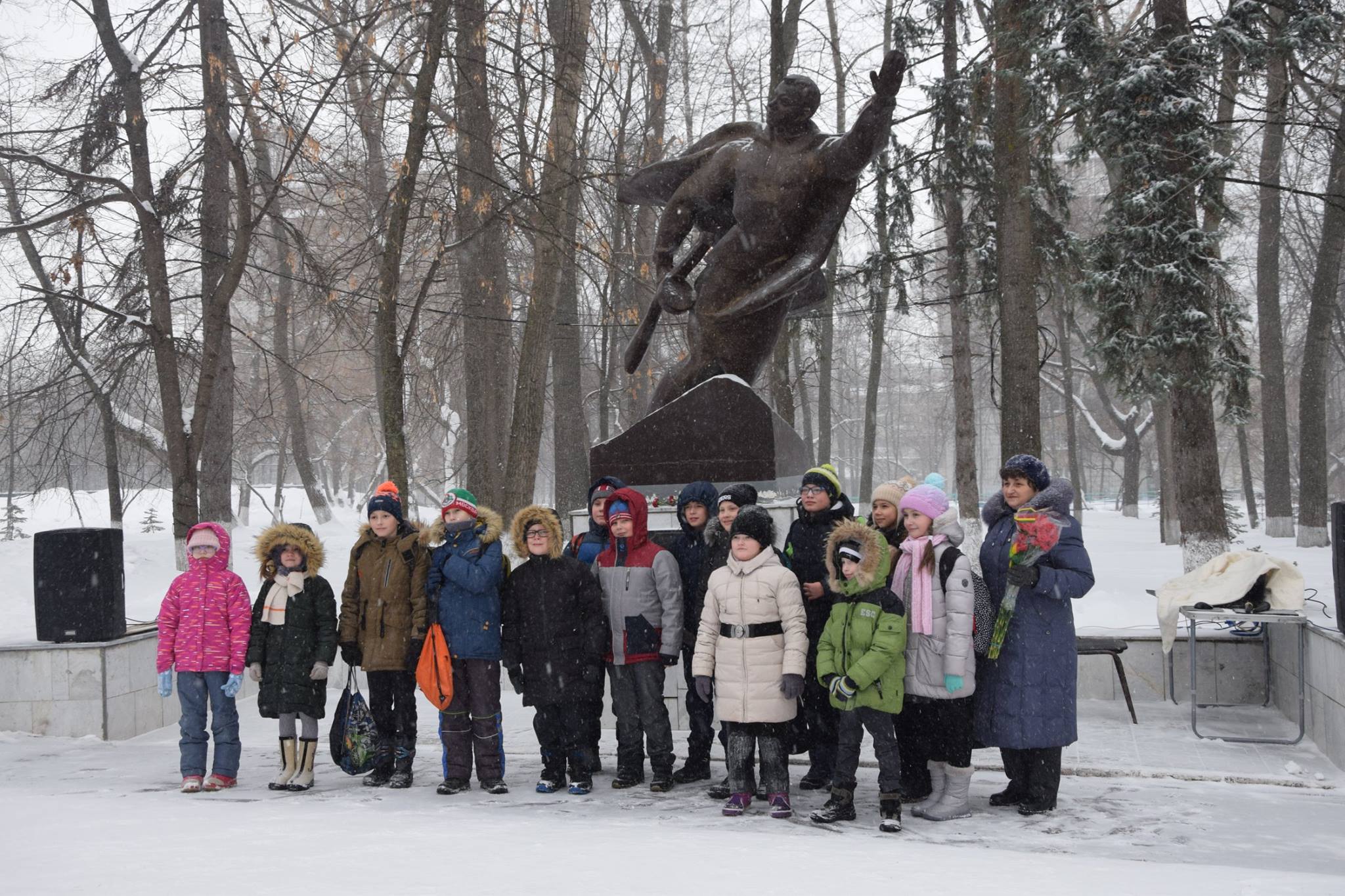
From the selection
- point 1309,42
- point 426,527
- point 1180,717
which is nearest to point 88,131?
point 426,527

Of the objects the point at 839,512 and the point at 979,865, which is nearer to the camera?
the point at 979,865

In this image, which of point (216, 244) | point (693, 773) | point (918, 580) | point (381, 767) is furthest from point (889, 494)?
point (216, 244)

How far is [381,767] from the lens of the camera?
597cm

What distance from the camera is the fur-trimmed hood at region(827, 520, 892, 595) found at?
493cm

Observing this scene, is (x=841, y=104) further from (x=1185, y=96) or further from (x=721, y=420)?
(x=721, y=420)

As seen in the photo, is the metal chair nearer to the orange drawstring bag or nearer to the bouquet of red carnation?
the bouquet of red carnation

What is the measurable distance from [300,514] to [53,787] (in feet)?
110

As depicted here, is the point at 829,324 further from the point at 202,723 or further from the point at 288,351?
the point at 202,723

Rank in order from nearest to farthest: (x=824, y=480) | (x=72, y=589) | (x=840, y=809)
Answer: (x=840, y=809) < (x=824, y=480) < (x=72, y=589)

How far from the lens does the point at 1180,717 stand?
7.39m

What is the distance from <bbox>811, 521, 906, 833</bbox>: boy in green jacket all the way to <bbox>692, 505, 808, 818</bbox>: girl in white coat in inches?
6.8

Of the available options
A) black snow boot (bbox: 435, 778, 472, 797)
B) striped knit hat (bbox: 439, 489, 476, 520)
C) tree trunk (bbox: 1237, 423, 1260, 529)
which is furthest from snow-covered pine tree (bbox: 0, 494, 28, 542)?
tree trunk (bbox: 1237, 423, 1260, 529)

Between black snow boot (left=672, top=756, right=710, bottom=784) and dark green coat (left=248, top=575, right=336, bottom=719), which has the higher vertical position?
dark green coat (left=248, top=575, right=336, bottom=719)

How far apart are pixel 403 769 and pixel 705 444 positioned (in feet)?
8.59
